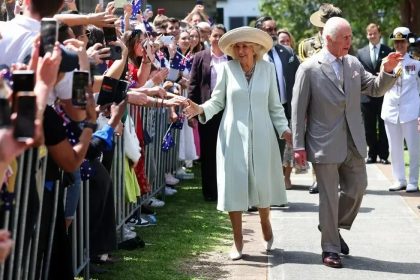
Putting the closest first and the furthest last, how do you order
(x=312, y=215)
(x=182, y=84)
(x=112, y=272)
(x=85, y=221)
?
(x=85, y=221) < (x=112, y=272) < (x=312, y=215) < (x=182, y=84)

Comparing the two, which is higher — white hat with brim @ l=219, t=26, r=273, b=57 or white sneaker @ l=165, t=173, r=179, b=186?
white hat with brim @ l=219, t=26, r=273, b=57

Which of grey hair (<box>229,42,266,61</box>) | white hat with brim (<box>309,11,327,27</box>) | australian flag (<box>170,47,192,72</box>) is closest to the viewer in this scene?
grey hair (<box>229,42,266,61</box>)

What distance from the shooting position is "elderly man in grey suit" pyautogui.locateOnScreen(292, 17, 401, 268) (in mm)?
8008

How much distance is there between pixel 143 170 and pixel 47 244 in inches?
150

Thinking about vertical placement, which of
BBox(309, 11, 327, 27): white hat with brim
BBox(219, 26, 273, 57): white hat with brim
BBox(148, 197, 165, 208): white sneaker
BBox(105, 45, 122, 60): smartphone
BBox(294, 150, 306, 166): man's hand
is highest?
BBox(309, 11, 327, 27): white hat with brim

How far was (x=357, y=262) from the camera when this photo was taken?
818 centimetres

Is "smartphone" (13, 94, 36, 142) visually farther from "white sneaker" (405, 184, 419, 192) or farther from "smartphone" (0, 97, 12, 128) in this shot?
"white sneaker" (405, 184, 419, 192)

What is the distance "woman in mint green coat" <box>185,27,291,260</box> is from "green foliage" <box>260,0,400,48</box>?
23721 mm

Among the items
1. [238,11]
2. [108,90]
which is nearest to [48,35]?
[108,90]

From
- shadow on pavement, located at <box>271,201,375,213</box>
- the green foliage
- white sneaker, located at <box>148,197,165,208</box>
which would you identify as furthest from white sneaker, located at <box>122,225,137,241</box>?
the green foliage

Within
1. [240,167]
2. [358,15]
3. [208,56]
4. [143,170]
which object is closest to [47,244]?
[240,167]

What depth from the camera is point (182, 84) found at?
1250 centimetres

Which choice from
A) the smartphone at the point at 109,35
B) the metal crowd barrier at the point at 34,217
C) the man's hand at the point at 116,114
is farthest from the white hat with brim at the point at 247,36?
the man's hand at the point at 116,114

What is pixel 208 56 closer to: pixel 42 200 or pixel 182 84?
pixel 182 84
